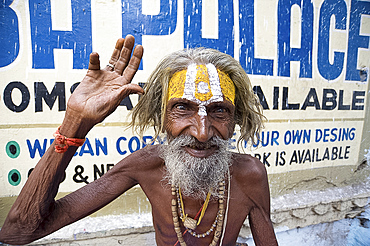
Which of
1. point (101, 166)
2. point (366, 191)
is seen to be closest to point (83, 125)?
point (101, 166)

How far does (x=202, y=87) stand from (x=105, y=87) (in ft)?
1.76

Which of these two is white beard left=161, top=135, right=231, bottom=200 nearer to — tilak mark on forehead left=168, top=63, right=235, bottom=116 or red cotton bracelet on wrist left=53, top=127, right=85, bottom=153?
tilak mark on forehead left=168, top=63, right=235, bottom=116

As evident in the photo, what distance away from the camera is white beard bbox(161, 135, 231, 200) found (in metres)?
1.35

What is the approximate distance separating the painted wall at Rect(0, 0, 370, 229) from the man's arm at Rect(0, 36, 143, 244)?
1.18 meters

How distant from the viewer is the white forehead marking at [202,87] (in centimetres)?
131

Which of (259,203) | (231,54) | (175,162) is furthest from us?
(231,54)

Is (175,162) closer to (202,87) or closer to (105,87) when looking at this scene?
(202,87)

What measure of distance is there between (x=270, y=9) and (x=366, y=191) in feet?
9.25

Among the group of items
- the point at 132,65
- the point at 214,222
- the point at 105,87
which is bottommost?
the point at 214,222

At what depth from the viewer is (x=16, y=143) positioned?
2279 mm

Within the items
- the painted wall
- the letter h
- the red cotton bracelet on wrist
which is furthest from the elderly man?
the letter h

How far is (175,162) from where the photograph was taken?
55.7 inches

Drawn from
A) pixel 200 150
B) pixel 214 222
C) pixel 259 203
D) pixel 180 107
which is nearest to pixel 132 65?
pixel 180 107

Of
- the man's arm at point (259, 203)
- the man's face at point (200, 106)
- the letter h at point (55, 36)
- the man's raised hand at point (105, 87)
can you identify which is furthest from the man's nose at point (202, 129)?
the letter h at point (55, 36)
